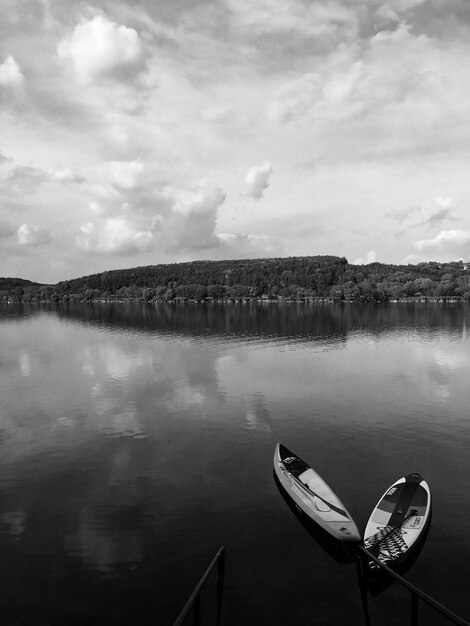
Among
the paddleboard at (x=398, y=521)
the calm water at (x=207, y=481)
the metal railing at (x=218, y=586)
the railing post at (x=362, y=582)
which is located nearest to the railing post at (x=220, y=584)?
the metal railing at (x=218, y=586)

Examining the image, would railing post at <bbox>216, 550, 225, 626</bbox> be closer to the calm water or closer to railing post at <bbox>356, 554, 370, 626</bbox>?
the calm water

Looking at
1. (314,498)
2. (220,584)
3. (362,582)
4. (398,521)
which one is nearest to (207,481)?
(314,498)

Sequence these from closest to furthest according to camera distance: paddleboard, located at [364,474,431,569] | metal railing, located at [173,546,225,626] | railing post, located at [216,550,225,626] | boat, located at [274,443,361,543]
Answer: metal railing, located at [173,546,225,626], railing post, located at [216,550,225,626], paddleboard, located at [364,474,431,569], boat, located at [274,443,361,543]

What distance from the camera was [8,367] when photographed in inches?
2874

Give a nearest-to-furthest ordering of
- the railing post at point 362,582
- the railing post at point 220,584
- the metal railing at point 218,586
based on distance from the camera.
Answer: the metal railing at point 218,586
the railing post at point 220,584
the railing post at point 362,582

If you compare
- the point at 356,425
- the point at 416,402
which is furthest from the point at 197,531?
the point at 416,402

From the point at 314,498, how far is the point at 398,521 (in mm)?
4648

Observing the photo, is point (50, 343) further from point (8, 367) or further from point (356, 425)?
point (356, 425)

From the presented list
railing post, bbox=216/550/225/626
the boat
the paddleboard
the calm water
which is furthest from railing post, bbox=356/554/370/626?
railing post, bbox=216/550/225/626

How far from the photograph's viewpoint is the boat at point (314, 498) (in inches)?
832

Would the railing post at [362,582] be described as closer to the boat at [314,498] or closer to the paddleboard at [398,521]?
the paddleboard at [398,521]

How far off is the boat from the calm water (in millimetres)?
1253

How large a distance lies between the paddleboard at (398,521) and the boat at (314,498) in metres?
1.16

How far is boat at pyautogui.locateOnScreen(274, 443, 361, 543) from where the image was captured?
21.1 m
